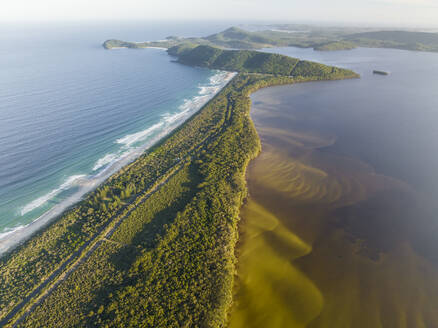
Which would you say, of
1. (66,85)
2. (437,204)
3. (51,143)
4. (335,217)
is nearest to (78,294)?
(335,217)

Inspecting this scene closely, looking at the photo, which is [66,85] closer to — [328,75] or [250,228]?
[250,228]

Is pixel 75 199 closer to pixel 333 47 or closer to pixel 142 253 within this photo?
pixel 142 253

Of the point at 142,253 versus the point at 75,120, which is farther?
the point at 75,120

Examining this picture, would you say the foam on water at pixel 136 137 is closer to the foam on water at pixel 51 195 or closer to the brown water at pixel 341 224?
the foam on water at pixel 51 195

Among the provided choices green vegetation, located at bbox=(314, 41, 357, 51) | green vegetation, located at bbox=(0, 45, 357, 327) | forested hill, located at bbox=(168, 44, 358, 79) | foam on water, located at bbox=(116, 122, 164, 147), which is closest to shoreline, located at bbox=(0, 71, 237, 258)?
green vegetation, located at bbox=(0, 45, 357, 327)

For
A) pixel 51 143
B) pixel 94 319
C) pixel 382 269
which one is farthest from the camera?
pixel 51 143

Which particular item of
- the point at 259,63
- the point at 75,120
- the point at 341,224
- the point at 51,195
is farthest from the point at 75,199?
the point at 259,63
